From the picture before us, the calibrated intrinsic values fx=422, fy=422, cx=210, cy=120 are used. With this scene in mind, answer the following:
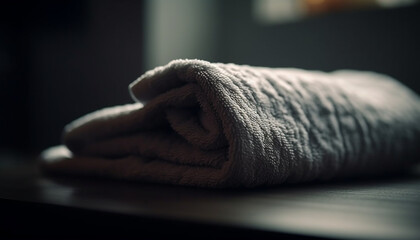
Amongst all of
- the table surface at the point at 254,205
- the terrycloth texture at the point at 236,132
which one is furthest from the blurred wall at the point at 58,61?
the table surface at the point at 254,205

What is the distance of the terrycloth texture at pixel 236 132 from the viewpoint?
1.49 ft

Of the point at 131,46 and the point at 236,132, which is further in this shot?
the point at 131,46

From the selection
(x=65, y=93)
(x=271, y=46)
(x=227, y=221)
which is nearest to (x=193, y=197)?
(x=227, y=221)

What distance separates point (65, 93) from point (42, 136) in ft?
0.59

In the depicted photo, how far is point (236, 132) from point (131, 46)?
2.67ft

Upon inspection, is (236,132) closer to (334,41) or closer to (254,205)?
(254,205)

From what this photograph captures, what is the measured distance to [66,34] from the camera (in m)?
1.31

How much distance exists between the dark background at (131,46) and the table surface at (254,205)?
1.81 feet

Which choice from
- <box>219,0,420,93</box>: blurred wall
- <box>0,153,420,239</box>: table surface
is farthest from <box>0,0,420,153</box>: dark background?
<box>0,153,420,239</box>: table surface

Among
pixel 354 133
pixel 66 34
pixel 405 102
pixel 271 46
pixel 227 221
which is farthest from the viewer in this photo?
pixel 66 34

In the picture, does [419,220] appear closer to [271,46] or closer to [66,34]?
[271,46]

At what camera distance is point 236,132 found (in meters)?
0.43

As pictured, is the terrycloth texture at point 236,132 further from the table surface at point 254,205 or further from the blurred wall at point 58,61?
the blurred wall at point 58,61

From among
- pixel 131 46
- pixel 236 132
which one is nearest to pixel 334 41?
pixel 131 46
